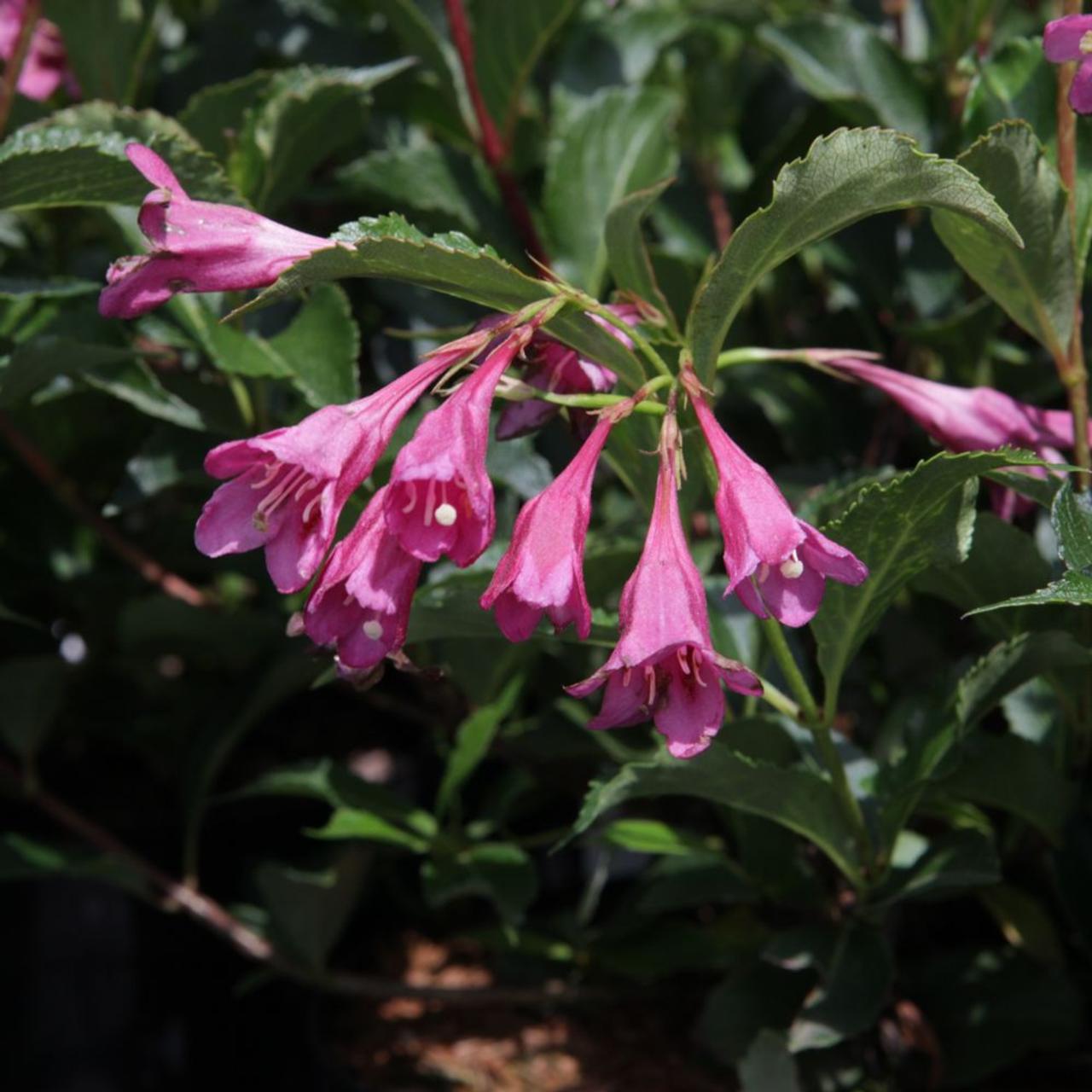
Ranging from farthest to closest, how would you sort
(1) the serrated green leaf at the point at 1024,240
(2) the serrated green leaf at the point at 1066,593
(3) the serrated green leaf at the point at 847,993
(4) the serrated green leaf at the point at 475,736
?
(4) the serrated green leaf at the point at 475,736
(3) the serrated green leaf at the point at 847,993
(1) the serrated green leaf at the point at 1024,240
(2) the serrated green leaf at the point at 1066,593

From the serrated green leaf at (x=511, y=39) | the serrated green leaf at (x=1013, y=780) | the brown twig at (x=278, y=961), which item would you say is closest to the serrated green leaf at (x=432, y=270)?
the serrated green leaf at (x=1013, y=780)

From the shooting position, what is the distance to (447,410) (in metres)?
0.53

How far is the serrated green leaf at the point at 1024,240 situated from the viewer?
24.0 inches

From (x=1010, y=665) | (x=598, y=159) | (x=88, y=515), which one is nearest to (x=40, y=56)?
(x=88, y=515)

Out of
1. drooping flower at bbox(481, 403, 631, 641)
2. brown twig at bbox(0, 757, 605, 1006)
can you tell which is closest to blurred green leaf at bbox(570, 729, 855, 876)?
drooping flower at bbox(481, 403, 631, 641)

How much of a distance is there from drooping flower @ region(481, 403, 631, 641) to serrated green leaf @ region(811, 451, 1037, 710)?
0.12 meters

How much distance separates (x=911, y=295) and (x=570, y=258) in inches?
9.2

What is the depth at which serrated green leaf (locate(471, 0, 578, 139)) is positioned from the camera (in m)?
0.94

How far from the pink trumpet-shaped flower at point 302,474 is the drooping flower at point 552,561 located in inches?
2.4

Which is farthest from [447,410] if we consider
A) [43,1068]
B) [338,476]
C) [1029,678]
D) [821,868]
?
[43,1068]

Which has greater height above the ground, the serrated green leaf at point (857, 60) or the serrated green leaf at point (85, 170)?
the serrated green leaf at point (85, 170)

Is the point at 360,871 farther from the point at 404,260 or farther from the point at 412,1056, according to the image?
the point at 404,260

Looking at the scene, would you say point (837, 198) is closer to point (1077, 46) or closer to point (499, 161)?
point (1077, 46)

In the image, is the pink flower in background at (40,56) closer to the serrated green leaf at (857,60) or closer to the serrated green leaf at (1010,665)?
the serrated green leaf at (857,60)
